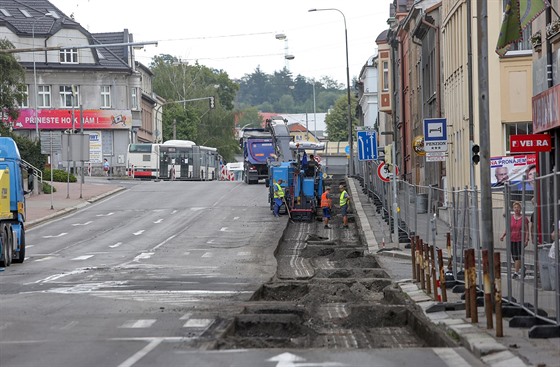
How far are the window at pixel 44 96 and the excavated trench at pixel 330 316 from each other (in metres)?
71.4

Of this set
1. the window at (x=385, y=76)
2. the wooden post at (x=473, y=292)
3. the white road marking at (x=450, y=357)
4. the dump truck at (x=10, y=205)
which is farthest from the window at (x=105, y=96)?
the white road marking at (x=450, y=357)

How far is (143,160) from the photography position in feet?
292

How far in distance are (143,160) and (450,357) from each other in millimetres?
77975

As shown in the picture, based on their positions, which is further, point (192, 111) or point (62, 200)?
point (192, 111)

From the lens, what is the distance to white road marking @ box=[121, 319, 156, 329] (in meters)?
15.4

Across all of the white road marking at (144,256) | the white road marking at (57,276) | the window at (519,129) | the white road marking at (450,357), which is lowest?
the white road marking at (144,256)

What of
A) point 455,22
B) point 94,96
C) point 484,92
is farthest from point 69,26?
point 484,92

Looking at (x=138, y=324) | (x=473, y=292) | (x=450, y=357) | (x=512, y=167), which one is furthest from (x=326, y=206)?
(x=450, y=357)

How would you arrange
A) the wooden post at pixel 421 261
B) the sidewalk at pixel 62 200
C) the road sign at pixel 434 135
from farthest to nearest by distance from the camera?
1. the sidewalk at pixel 62 200
2. the road sign at pixel 434 135
3. the wooden post at pixel 421 261

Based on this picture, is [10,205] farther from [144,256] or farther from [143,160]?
[143,160]

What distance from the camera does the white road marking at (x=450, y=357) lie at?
11477 millimetres

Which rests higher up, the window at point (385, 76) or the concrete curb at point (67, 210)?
the window at point (385, 76)

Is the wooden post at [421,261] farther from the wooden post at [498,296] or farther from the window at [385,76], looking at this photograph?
the window at [385,76]

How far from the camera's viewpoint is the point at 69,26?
92.5m
